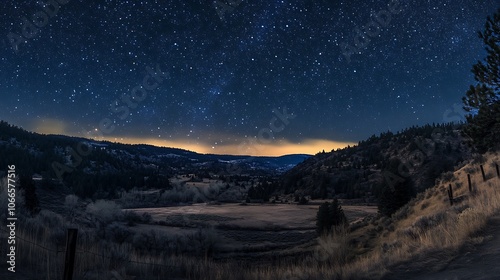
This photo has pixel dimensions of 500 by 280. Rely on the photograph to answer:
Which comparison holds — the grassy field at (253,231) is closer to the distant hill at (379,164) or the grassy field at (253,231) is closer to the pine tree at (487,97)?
the pine tree at (487,97)

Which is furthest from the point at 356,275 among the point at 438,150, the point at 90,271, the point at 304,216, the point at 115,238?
the point at 438,150

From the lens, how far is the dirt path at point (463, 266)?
6.58m

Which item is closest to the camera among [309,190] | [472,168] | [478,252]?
[478,252]

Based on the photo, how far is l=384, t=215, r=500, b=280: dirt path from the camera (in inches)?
259

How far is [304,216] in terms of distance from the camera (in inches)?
2110

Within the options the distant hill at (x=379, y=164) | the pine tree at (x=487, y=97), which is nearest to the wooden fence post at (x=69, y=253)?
the pine tree at (x=487, y=97)

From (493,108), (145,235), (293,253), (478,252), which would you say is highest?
(493,108)

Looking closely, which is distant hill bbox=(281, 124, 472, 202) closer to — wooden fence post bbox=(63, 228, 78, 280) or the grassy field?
the grassy field

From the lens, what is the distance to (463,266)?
723 cm

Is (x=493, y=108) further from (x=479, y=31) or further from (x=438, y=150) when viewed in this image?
(x=438, y=150)

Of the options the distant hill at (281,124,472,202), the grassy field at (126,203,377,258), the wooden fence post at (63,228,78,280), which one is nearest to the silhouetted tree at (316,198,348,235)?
the grassy field at (126,203,377,258)

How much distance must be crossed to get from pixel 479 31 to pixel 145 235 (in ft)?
86.7

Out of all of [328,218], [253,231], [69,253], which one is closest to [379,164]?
[253,231]

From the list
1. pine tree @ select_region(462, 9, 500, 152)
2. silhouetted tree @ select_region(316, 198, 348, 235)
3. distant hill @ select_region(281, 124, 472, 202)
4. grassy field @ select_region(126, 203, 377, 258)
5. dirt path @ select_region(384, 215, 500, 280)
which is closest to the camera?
dirt path @ select_region(384, 215, 500, 280)
